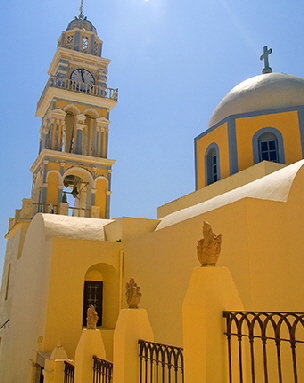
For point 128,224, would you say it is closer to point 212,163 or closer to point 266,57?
point 212,163

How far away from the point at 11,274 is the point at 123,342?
1052 cm

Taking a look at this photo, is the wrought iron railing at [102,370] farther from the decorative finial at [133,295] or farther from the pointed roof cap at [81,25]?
the pointed roof cap at [81,25]

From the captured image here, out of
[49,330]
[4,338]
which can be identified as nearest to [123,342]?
[49,330]

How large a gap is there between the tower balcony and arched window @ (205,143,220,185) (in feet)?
21.9

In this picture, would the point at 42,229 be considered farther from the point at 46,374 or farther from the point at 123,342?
the point at 123,342

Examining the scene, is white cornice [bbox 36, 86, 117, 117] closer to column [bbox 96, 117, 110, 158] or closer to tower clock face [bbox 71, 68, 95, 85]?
column [bbox 96, 117, 110, 158]

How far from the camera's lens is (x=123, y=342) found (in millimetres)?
4125

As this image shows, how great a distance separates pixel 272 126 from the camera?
10.4m

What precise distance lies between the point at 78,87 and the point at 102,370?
45.0ft

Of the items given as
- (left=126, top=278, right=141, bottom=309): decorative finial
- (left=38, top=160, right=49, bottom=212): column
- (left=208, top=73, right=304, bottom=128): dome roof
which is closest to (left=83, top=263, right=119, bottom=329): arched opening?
(left=126, top=278, right=141, bottom=309): decorative finial

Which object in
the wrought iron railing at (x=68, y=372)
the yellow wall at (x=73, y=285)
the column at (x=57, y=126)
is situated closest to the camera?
the wrought iron railing at (x=68, y=372)

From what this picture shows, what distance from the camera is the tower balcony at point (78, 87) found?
16.0 meters

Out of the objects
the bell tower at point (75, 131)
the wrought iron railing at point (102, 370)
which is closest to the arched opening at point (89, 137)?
the bell tower at point (75, 131)

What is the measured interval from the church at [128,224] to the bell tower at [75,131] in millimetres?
43
